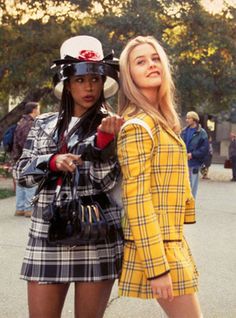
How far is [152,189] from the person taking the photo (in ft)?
7.96

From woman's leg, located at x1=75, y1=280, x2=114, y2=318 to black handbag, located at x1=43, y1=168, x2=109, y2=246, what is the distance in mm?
229

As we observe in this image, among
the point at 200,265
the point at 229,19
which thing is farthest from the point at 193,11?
the point at 200,265

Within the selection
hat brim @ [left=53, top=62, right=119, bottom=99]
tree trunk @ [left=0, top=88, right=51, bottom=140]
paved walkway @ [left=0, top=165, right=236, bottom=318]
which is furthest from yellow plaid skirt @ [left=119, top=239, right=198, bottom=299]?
tree trunk @ [left=0, top=88, right=51, bottom=140]

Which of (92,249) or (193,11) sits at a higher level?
(193,11)

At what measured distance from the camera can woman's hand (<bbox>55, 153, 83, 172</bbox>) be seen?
96.8 inches

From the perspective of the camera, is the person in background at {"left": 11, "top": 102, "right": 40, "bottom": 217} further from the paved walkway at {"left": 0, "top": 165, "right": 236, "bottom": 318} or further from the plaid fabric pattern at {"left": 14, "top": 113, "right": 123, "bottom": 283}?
the plaid fabric pattern at {"left": 14, "top": 113, "right": 123, "bottom": 283}

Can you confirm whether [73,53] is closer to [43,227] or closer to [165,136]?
[165,136]

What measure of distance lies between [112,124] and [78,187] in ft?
1.20

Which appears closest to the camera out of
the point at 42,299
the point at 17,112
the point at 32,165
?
the point at 42,299

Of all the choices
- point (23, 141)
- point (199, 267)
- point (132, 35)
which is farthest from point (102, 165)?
point (132, 35)

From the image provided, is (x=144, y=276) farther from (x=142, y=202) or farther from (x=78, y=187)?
(x=78, y=187)

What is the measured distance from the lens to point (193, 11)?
2147 cm

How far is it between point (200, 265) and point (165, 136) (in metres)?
4.07

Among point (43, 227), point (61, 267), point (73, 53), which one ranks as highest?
point (73, 53)
